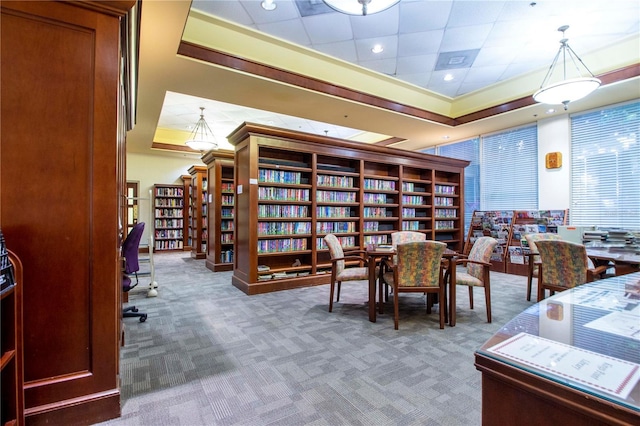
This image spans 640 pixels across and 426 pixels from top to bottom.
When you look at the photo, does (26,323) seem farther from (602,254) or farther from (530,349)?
(602,254)

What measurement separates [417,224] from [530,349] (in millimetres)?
5716

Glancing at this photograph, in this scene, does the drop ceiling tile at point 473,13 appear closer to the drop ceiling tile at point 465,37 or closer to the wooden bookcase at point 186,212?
the drop ceiling tile at point 465,37

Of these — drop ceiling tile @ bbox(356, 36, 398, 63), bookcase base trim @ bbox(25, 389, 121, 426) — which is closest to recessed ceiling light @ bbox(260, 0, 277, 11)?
drop ceiling tile @ bbox(356, 36, 398, 63)

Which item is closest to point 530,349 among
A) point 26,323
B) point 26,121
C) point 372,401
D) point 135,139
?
point 372,401

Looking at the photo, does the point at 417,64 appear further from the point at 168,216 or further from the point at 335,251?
the point at 168,216

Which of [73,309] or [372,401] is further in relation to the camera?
[372,401]

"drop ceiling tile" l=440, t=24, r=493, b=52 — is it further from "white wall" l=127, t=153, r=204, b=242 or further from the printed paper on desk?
"white wall" l=127, t=153, r=204, b=242

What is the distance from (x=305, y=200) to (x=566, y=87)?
3694mm

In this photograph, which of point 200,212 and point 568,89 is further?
point 200,212

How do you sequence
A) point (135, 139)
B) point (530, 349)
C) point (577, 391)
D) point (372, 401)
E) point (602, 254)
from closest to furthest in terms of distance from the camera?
point (577, 391) → point (530, 349) → point (372, 401) → point (602, 254) → point (135, 139)

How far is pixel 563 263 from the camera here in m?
3.00

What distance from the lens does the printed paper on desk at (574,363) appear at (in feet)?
2.00

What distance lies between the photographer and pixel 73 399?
1.53 meters

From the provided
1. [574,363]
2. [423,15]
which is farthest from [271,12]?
[574,363]
